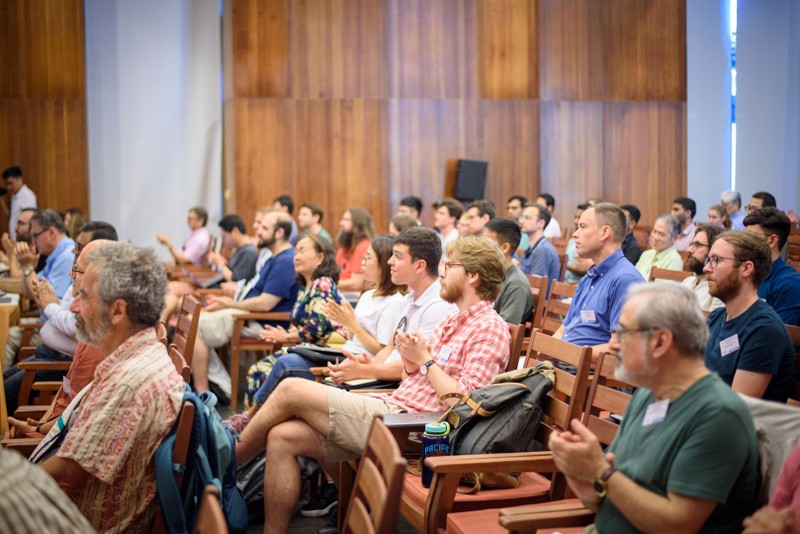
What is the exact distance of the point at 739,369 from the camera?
2725mm

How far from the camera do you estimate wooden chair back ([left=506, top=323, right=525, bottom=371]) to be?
10.3ft

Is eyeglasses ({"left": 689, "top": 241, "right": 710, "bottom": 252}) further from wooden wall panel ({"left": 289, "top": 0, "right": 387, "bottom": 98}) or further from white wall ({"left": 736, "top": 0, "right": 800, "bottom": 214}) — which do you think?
white wall ({"left": 736, "top": 0, "right": 800, "bottom": 214})

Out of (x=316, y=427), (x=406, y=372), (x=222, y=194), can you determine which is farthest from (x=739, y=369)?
(x=222, y=194)

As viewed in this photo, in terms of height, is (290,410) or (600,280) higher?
(600,280)

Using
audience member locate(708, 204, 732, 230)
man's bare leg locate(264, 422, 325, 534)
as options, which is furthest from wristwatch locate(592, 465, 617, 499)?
audience member locate(708, 204, 732, 230)

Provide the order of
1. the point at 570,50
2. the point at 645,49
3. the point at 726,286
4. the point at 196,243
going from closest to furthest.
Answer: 1. the point at 726,286
2. the point at 196,243
3. the point at 570,50
4. the point at 645,49

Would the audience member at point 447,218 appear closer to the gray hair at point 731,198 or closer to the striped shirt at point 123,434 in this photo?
the gray hair at point 731,198

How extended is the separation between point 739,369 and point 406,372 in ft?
4.04

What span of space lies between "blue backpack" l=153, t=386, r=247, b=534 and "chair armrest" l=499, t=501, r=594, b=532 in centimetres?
79

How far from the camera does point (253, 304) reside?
559cm

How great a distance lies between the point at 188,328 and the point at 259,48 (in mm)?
7162

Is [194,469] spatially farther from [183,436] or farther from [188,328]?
[188,328]

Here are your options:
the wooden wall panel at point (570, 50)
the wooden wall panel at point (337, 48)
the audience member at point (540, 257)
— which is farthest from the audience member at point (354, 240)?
the wooden wall panel at point (570, 50)

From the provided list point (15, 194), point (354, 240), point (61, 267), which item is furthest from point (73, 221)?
point (61, 267)
